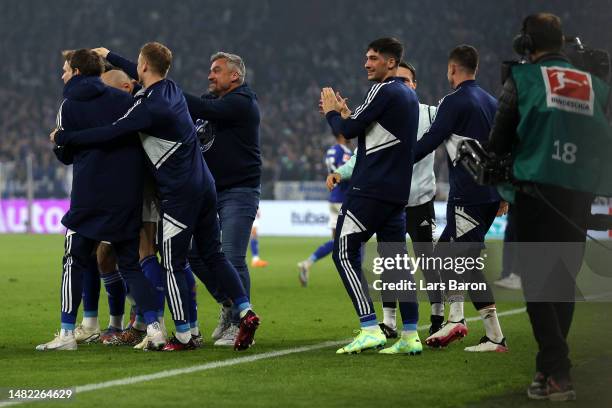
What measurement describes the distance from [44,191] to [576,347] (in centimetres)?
2445

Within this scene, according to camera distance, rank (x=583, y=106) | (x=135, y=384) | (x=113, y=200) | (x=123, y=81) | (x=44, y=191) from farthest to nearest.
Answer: (x=44, y=191) < (x=123, y=81) < (x=113, y=200) < (x=135, y=384) < (x=583, y=106)

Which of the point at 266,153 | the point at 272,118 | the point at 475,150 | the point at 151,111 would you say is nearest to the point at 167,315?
the point at 151,111

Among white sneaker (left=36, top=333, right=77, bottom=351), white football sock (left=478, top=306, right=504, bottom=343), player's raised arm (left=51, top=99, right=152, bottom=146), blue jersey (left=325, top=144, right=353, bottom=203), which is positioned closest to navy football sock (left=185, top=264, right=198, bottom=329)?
white sneaker (left=36, top=333, right=77, bottom=351)

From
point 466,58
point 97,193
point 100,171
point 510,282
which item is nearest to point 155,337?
point 97,193

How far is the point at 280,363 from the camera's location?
6969mm

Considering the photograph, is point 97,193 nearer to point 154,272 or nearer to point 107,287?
point 154,272

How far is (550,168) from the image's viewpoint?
18.3 ft

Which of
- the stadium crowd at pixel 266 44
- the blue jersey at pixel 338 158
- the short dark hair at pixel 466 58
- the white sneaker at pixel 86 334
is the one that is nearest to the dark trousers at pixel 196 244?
the white sneaker at pixel 86 334

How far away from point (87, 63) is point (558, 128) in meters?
3.47

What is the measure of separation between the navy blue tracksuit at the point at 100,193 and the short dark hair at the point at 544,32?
3.02 meters

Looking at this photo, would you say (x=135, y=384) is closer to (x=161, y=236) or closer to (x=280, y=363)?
(x=280, y=363)

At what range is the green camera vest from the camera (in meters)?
5.58

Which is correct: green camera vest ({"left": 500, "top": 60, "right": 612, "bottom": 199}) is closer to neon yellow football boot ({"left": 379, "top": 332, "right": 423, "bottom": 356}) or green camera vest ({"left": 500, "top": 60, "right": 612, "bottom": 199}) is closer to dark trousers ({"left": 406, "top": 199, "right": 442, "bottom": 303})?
neon yellow football boot ({"left": 379, "top": 332, "right": 423, "bottom": 356})

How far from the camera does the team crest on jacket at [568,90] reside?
5570mm
